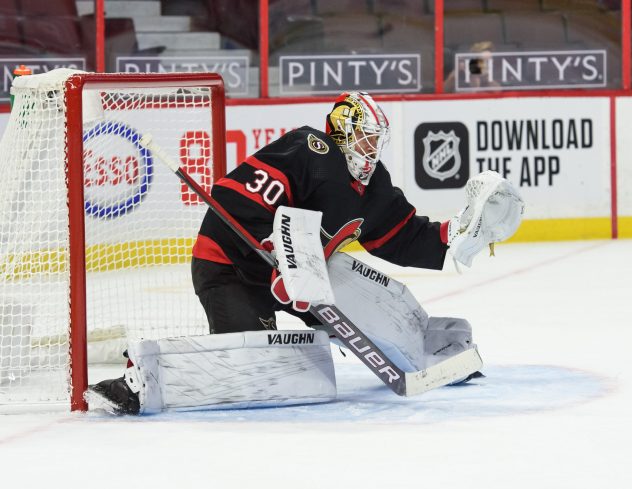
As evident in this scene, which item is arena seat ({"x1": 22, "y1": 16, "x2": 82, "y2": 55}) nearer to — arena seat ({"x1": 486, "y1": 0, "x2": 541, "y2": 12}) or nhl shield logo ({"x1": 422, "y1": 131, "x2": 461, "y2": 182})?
nhl shield logo ({"x1": 422, "y1": 131, "x2": 461, "y2": 182})

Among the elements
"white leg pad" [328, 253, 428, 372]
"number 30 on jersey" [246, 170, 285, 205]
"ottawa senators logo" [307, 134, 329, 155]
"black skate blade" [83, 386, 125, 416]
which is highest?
"ottawa senators logo" [307, 134, 329, 155]

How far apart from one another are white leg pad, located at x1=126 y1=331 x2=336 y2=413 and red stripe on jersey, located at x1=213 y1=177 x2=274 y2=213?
0.30 meters

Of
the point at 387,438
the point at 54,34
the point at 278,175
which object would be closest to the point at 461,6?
the point at 54,34

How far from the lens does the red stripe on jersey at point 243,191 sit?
A: 3314 mm

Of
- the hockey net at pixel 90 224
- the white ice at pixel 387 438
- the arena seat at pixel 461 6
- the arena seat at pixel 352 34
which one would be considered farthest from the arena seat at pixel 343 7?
the white ice at pixel 387 438

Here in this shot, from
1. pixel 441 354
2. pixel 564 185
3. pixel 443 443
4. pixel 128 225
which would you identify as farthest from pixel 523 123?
pixel 443 443

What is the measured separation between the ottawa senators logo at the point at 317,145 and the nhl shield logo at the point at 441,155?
12.2 ft

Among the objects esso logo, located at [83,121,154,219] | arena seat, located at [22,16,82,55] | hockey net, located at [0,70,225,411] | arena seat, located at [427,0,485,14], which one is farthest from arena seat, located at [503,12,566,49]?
esso logo, located at [83,121,154,219]

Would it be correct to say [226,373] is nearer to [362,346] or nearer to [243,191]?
[362,346]

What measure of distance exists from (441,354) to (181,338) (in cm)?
69

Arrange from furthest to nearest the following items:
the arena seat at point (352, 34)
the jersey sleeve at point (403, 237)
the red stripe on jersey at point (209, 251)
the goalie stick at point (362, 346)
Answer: the arena seat at point (352, 34), the jersey sleeve at point (403, 237), the red stripe on jersey at point (209, 251), the goalie stick at point (362, 346)

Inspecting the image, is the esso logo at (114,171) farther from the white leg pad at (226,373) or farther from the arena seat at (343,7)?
the arena seat at (343,7)

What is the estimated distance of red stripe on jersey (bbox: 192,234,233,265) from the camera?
345cm

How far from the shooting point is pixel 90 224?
4805mm
